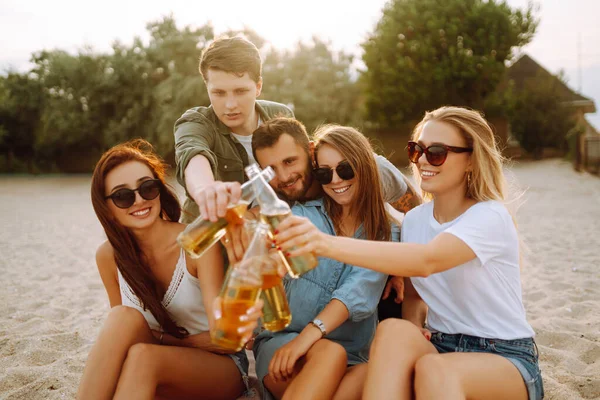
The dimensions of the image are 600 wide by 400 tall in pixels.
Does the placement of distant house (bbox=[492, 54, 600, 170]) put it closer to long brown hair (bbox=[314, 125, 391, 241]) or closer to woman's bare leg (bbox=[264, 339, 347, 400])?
long brown hair (bbox=[314, 125, 391, 241])

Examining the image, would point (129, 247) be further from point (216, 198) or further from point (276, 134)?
point (216, 198)

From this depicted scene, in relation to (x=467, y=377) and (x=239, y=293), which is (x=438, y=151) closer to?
(x=467, y=377)

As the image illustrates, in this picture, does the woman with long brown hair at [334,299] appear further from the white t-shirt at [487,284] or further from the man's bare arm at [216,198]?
the man's bare arm at [216,198]

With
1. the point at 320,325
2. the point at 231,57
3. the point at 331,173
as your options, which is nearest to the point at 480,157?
the point at 331,173

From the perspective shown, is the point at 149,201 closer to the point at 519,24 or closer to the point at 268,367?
the point at 268,367

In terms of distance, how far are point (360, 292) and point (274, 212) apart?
101cm

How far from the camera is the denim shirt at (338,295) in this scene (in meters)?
2.65

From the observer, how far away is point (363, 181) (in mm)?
2953

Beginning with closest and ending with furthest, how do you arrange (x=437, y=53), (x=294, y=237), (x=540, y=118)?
(x=294, y=237), (x=437, y=53), (x=540, y=118)

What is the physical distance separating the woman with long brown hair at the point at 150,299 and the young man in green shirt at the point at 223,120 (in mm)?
248

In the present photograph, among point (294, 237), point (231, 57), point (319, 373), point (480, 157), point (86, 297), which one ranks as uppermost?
point (231, 57)

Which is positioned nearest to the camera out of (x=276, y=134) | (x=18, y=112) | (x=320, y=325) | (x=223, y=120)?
(x=320, y=325)

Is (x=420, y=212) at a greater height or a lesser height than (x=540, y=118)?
lesser

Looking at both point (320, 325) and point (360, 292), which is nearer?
point (320, 325)
